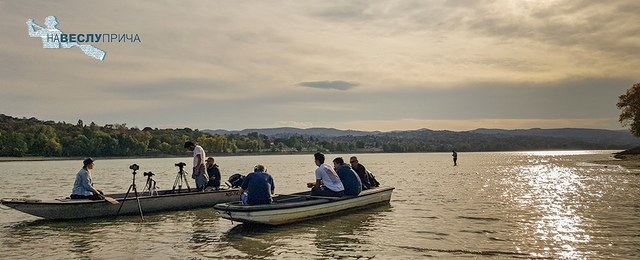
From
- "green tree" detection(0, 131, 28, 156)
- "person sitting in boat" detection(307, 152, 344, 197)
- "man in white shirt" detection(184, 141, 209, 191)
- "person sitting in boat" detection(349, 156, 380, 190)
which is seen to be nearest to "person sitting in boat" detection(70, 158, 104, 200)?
"man in white shirt" detection(184, 141, 209, 191)

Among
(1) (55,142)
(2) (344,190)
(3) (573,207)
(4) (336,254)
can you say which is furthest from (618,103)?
(1) (55,142)

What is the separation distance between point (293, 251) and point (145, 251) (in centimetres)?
411

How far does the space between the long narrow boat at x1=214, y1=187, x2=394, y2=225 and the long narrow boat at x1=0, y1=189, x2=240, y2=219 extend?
4.61 metres

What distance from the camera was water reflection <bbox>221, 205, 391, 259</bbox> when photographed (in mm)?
13633

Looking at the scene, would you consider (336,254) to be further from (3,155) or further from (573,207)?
(3,155)

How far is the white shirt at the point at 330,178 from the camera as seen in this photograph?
19.0 m

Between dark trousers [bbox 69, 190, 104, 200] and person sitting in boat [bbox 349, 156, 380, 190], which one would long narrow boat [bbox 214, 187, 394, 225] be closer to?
person sitting in boat [bbox 349, 156, 380, 190]

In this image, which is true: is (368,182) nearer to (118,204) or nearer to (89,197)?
(118,204)

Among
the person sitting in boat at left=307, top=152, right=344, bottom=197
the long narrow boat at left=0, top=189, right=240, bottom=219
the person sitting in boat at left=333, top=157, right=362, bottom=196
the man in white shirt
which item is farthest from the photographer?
the man in white shirt

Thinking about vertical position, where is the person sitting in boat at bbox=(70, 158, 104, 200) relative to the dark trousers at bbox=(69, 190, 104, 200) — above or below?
above

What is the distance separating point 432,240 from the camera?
1514 cm

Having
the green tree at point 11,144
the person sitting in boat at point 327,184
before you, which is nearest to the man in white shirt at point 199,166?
the person sitting in boat at point 327,184

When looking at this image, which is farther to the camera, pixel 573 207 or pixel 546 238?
pixel 573 207

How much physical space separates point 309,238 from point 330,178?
3891 millimetres
